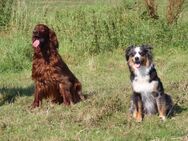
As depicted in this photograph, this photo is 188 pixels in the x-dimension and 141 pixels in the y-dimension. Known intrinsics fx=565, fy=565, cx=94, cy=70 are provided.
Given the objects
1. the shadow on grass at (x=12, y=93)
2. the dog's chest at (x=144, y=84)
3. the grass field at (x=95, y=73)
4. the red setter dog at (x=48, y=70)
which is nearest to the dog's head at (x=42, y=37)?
the red setter dog at (x=48, y=70)

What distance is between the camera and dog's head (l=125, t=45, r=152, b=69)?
317 inches

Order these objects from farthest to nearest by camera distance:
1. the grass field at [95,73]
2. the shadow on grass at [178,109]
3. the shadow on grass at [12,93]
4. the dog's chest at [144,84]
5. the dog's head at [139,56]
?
the shadow on grass at [12,93], the shadow on grass at [178,109], the dog's chest at [144,84], the dog's head at [139,56], the grass field at [95,73]

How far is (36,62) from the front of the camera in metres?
9.47

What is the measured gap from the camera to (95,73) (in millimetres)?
12680

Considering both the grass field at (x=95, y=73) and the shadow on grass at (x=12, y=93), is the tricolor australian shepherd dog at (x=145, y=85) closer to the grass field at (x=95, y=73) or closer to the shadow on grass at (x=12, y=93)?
the grass field at (x=95, y=73)

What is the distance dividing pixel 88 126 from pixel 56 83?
188 centimetres

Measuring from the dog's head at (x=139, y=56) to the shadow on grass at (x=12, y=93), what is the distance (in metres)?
2.91

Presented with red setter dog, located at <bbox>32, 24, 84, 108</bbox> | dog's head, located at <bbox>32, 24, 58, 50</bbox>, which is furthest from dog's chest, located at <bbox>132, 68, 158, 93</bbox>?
dog's head, located at <bbox>32, 24, 58, 50</bbox>

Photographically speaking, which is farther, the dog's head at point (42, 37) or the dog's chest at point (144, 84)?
the dog's head at point (42, 37)

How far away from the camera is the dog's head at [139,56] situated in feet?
26.4

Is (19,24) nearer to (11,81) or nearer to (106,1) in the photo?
(11,81)

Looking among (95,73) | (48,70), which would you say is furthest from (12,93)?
(95,73)

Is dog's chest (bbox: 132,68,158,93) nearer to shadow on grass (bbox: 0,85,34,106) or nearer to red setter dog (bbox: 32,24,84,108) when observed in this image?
red setter dog (bbox: 32,24,84,108)

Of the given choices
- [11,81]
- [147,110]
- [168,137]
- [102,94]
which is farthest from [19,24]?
[168,137]
